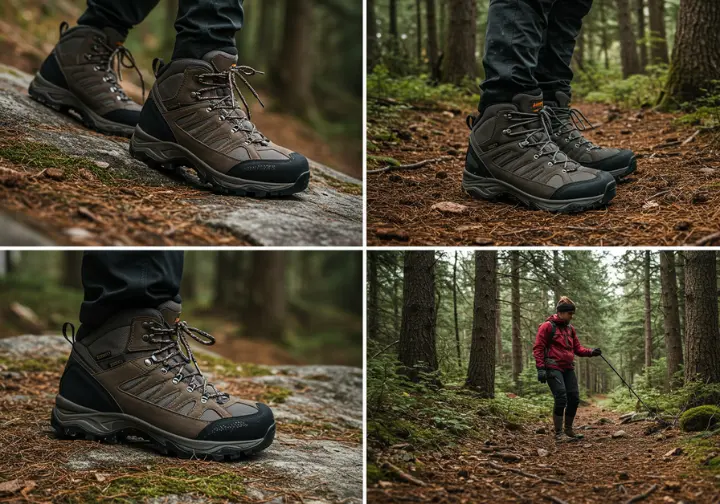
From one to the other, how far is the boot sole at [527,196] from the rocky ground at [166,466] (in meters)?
1.47

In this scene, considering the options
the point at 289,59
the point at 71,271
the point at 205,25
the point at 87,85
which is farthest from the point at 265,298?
the point at 205,25

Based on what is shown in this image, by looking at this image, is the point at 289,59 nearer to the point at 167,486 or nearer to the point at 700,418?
the point at 700,418

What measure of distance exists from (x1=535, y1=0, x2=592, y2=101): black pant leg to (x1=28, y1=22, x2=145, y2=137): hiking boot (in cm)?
245

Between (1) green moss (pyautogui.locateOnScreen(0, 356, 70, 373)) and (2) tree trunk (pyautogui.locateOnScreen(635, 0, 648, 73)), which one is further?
(2) tree trunk (pyautogui.locateOnScreen(635, 0, 648, 73))

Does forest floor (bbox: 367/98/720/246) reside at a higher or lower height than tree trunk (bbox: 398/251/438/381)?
higher

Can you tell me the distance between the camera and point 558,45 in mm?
3598

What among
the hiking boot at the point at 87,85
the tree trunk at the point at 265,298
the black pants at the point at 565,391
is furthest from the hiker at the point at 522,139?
the tree trunk at the point at 265,298

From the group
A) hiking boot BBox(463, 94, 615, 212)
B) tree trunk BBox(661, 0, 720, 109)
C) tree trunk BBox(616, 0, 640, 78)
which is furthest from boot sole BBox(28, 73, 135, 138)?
tree trunk BBox(616, 0, 640, 78)

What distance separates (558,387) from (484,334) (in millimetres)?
1348

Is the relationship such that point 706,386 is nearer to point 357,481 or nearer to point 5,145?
point 357,481

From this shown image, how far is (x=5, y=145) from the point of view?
2.77m

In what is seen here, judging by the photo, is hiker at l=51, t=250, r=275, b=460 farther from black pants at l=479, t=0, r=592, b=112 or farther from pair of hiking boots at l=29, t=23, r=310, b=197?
black pants at l=479, t=0, r=592, b=112

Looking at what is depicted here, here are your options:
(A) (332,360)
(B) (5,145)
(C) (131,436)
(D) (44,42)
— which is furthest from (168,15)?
(C) (131,436)

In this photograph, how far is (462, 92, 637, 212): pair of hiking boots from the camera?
3.01m
